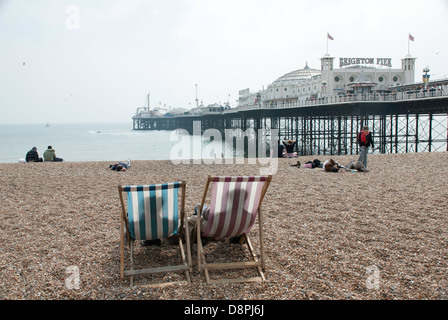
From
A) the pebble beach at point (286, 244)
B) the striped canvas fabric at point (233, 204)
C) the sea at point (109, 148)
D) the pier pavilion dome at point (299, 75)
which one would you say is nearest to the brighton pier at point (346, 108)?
the pier pavilion dome at point (299, 75)

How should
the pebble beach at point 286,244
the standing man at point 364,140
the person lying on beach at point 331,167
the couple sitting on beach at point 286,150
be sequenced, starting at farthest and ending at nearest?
1. the couple sitting on beach at point 286,150
2. the standing man at point 364,140
3. the person lying on beach at point 331,167
4. the pebble beach at point 286,244

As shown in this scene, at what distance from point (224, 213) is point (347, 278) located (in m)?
1.08

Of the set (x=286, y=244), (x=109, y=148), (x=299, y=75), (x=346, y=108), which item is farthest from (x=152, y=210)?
(x=299, y=75)

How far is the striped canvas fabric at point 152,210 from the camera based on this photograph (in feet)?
10.8

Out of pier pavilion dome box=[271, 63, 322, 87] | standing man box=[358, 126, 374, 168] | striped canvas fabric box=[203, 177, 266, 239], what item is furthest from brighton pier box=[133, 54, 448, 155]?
striped canvas fabric box=[203, 177, 266, 239]

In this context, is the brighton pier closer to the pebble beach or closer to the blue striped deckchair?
the pebble beach

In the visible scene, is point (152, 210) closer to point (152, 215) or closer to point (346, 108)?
point (152, 215)

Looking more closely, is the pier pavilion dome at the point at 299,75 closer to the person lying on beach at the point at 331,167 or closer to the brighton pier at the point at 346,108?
the brighton pier at the point at 346,108

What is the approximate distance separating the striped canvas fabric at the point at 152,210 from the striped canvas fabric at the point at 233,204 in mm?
328

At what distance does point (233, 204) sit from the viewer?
3.35m

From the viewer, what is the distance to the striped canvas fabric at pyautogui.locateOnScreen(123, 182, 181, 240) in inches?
129

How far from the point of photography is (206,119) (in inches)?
2835

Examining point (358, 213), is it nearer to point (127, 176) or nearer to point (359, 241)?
point (359, 241)
